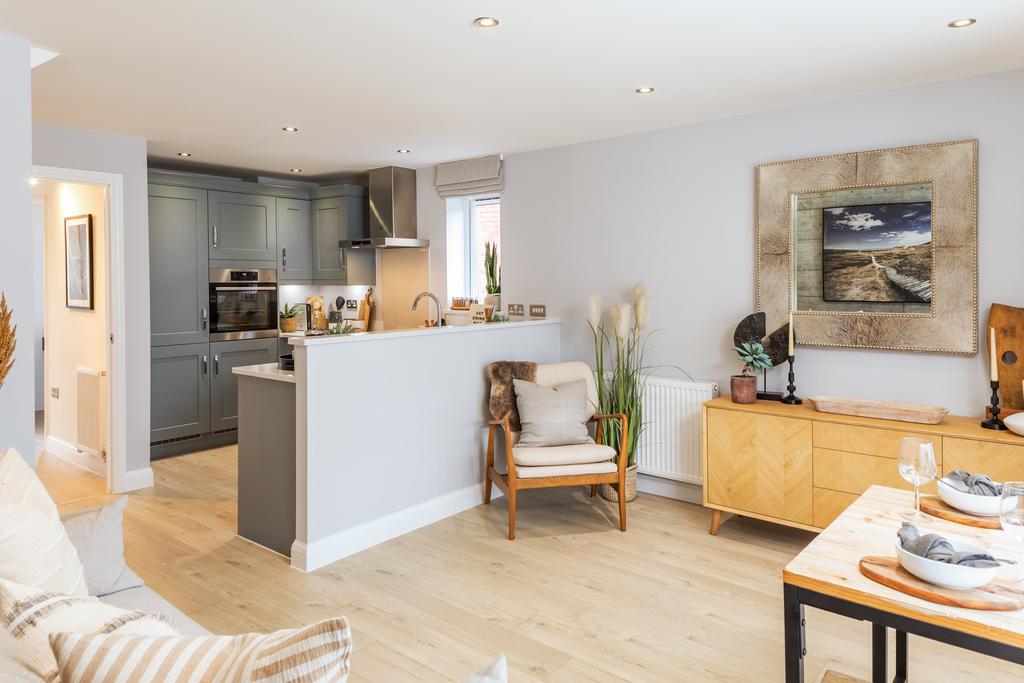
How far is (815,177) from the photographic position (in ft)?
12.3

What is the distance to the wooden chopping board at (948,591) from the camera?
1.40 meters

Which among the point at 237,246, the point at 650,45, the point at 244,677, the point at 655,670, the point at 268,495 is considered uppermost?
the point at 650,45

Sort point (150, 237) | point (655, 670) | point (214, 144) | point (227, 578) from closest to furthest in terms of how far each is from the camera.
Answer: point (655, 670) → point (227, 578) → point (214, 144) → point (150, 237)

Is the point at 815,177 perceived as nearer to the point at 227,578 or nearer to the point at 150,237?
the point at 227,578

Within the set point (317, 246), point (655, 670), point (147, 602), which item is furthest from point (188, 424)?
point (655, 670)

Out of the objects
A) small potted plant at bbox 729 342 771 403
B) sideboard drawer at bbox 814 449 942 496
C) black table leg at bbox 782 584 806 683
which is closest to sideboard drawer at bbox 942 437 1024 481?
sideboard drawer at bbox 814 449 942 496

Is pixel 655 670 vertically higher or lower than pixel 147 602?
lower

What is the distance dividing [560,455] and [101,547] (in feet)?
7.65

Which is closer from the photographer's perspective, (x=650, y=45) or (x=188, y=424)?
(x=650, y=45)

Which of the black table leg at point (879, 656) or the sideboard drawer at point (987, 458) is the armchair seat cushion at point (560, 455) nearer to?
the sideboard drawer at point (987, 458)

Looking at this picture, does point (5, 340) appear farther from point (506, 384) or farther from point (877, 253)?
point (877, 253)

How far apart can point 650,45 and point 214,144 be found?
337cm

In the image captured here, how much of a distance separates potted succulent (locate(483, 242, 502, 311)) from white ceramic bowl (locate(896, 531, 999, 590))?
4004 millimetres

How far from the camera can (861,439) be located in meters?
3.25
